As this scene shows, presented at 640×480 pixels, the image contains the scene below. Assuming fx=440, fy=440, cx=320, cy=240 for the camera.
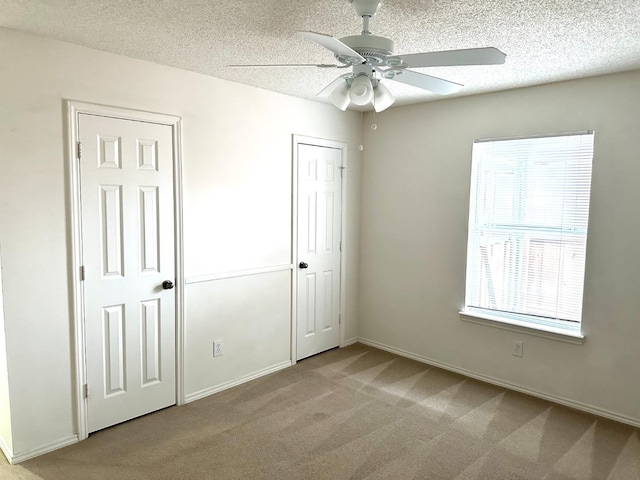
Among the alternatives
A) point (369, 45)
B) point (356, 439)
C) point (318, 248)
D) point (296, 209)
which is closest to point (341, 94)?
point (369, 45)

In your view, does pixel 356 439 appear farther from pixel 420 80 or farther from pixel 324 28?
pixel 324 28

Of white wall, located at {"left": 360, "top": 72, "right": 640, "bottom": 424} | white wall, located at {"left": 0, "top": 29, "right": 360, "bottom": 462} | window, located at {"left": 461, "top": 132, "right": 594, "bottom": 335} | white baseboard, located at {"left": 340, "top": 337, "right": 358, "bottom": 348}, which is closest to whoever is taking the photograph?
white wall, located at {"left": 0, "top": 29, "right": 360, "bottom": 462}

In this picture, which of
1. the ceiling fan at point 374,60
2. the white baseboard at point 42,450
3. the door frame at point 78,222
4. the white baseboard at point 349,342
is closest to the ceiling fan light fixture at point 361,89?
the ceiling fan at point 374,60

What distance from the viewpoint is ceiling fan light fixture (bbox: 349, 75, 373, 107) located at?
2012 mm

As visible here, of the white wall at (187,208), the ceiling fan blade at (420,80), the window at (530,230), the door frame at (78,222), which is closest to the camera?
the ceiling fan blade at (420,80)

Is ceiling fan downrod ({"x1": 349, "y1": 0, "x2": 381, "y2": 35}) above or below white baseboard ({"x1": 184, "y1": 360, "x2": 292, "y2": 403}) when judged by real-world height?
above

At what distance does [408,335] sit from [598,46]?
9.23 feet

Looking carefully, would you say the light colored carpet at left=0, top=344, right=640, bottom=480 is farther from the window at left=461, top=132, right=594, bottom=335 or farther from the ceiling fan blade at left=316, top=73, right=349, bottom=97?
the ceiling fan blade at left=316, top=73, right=349, bottom=97

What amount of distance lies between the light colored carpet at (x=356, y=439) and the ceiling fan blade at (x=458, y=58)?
86.2 inches

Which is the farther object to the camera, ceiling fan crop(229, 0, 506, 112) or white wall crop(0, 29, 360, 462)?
white wall crop(0, 29, 360, 462)

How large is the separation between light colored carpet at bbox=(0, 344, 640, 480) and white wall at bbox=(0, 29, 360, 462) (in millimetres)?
346

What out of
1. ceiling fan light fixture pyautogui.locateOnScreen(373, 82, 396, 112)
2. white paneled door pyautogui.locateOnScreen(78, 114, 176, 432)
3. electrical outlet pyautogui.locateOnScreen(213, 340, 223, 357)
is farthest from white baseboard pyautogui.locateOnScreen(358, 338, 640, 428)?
ceiling fan light fixture pyautogui.locateOnScreen(373, 82, 396, 112)

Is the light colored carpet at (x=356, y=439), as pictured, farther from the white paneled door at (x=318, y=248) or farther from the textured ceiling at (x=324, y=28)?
the textured ceiling at (x=324, y=28)

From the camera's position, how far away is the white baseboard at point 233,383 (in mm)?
3357
